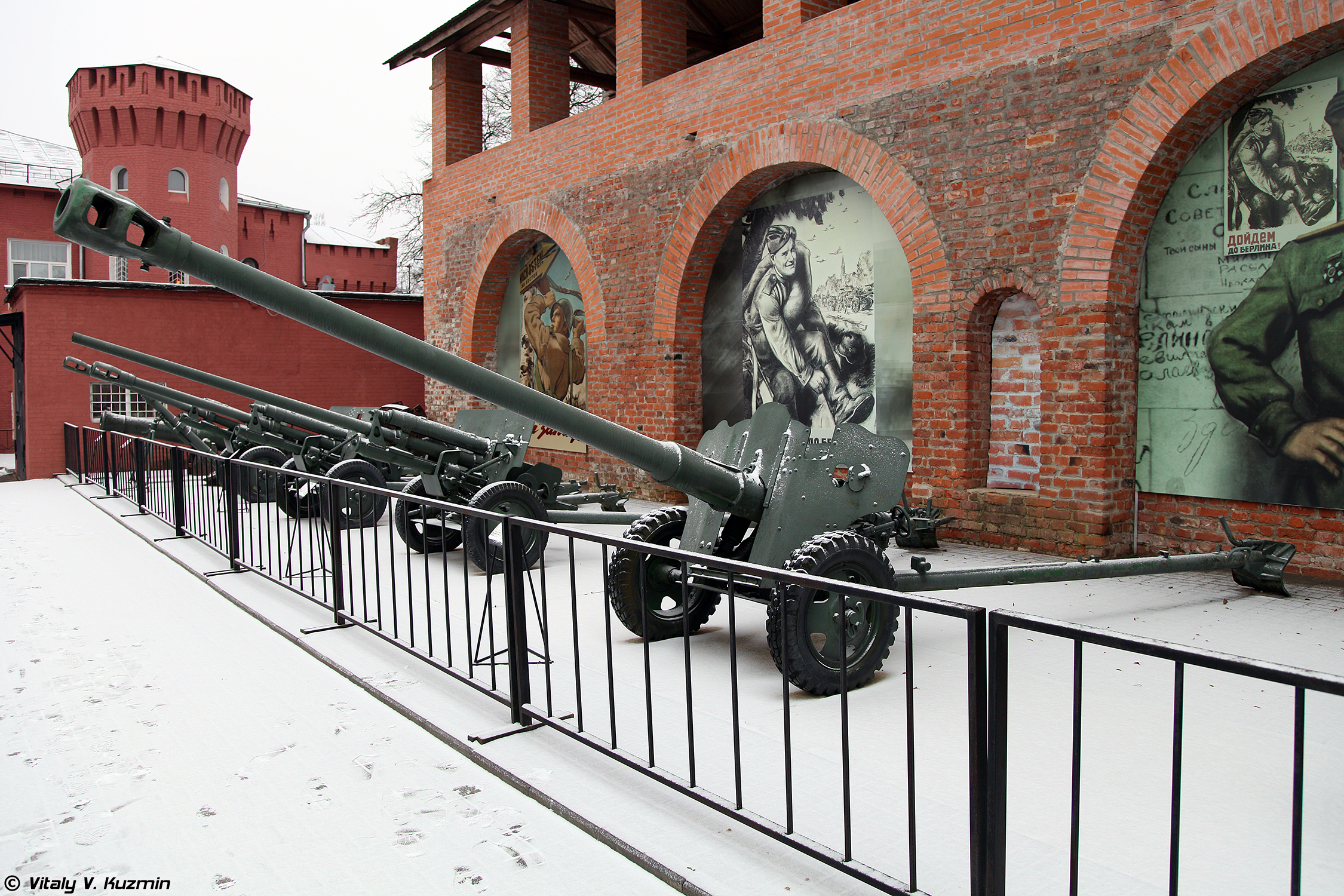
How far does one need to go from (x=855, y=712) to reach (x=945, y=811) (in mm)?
1059

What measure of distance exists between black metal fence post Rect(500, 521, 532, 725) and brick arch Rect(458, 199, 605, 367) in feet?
28.6

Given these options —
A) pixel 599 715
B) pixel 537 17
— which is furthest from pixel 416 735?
pixel 537 17

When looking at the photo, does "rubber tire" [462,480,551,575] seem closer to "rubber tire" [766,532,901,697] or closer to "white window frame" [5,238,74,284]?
"rubber tire" [766,532,901,697]

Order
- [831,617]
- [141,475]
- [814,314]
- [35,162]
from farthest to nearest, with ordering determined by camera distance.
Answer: [35,162]
[141,475]
[814,314]
[831,617]

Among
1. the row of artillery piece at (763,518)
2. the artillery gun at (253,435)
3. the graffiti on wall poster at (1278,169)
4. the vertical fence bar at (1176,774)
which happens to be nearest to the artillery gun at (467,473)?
the artillery gun at (253,435)

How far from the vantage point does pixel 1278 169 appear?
662cm

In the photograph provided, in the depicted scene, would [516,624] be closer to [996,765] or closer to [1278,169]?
[996,765]

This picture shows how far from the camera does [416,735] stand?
3889 millimetres

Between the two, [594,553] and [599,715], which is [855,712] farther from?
[594,553]

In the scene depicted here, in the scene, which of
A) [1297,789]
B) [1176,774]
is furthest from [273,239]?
[1297,789]

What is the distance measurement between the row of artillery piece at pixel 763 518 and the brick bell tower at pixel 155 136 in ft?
90.3

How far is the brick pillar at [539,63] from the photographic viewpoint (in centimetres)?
1363

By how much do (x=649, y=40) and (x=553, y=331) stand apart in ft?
15.5

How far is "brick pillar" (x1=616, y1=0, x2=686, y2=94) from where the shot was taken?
11719mm
